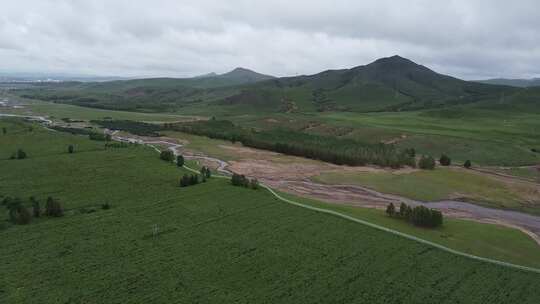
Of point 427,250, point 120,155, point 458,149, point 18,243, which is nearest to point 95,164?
point 120,155

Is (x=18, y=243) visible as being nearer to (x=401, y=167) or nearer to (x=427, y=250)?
(x=427, y=250)

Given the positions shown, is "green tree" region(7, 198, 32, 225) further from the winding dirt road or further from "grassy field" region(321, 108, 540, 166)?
"grassy field" region(321, 108, 540, 166)

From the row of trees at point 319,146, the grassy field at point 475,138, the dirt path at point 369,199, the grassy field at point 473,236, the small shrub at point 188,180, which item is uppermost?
the grassy field at point 475,138

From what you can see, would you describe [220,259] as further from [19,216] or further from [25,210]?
[25,210]

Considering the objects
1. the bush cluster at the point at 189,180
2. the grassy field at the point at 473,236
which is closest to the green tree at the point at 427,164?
the grassy field at the point at 473,236

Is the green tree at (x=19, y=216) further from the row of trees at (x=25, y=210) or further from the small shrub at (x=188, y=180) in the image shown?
the small shrub at (x=188, y=180)

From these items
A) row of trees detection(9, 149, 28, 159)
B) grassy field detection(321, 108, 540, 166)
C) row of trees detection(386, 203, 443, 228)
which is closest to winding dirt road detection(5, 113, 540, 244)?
row of trees detection(386, 203, 443, 228)
